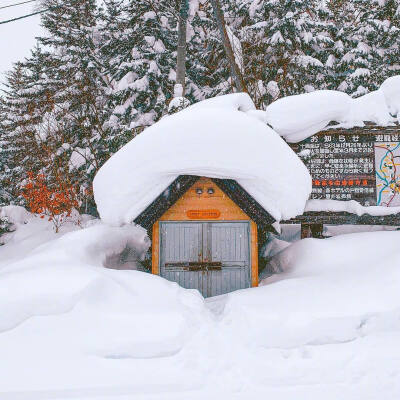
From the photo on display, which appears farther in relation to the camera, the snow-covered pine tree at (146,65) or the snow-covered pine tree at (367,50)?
the snow-covered pine tree at (367,50)

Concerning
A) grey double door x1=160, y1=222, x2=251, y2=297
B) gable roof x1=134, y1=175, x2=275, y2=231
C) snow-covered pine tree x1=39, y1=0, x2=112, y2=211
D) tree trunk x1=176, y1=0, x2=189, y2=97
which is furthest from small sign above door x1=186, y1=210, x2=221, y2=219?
snow-covered pine tree x1=39, y1=0, x2=112, y2=211

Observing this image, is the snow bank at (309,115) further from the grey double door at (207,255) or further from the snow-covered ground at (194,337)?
the snow-covered ground at (194,337)

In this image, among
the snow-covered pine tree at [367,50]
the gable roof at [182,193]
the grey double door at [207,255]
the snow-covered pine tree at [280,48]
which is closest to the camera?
the gable roof at [182,193]

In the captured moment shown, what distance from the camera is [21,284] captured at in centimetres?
554

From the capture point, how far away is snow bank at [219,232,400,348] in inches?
202

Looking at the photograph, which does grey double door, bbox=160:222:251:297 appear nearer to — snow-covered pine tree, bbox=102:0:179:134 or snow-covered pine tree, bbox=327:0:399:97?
snow-covered pine tree, bbox=102:0:179:134

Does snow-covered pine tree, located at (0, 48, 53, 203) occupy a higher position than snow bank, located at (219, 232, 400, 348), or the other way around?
snow-covered pine tree, located at (0, 48, 53, 203)

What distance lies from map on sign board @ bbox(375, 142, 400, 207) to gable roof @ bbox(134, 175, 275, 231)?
9.87 feet

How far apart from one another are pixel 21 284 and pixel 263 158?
5.02m

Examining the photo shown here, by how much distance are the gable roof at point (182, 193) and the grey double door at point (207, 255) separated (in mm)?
403

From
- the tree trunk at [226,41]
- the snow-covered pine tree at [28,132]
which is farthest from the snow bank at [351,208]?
the snow-covered pine tree at [28,132]

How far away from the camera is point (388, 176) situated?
8.18 m

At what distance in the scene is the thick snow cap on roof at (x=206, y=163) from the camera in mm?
6828

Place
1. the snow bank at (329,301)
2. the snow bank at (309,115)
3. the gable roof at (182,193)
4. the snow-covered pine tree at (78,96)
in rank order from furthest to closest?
1. the snow-covered pine tree at (78,96)
2. the snow bank at (309,115)
3. the gable roof at (182,193)
4. the snow bank at (329,301)
